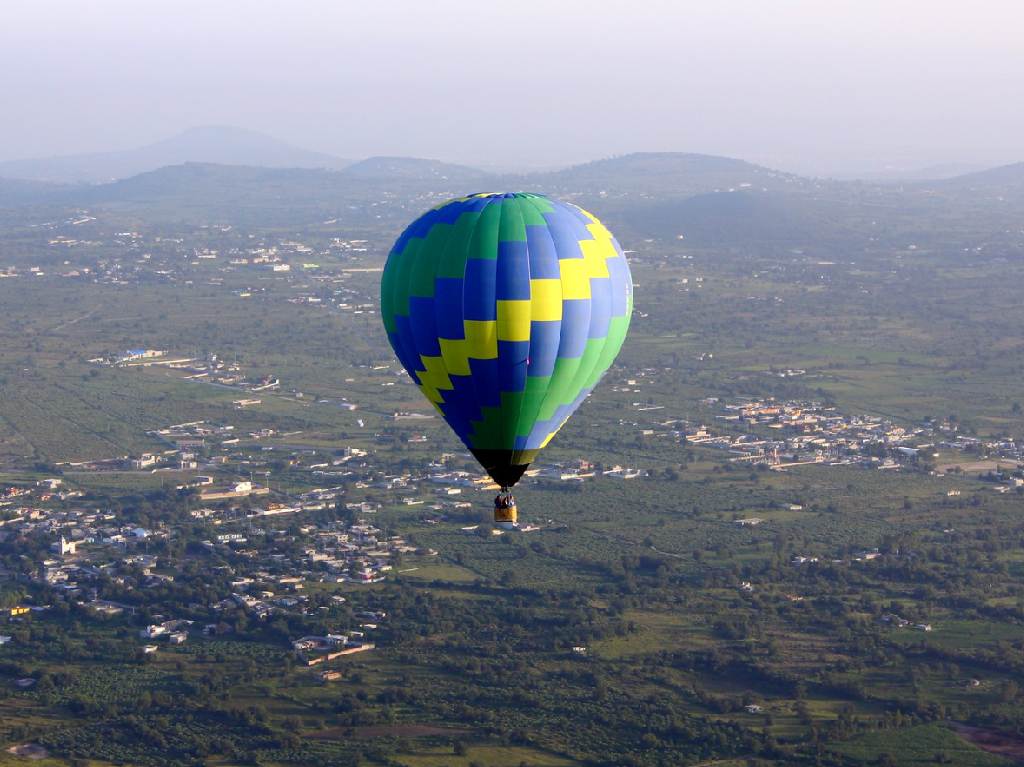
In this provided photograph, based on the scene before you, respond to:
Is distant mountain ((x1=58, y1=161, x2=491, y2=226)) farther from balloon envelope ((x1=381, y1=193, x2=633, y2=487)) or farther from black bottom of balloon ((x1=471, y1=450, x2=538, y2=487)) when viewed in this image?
black bottom of balloon ((x1=471, y1=450, x2=538, y2=487))

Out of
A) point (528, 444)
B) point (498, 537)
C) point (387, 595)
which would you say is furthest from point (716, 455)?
point (528, 444)

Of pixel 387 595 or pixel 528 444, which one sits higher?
pixel 528 444

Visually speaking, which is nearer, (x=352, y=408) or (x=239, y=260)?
(x=352, y=408)

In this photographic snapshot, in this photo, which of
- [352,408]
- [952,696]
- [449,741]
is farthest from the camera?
[352,408]

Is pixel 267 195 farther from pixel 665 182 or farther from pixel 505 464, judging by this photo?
pixel 505 464

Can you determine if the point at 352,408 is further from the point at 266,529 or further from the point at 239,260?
the point at 239,260

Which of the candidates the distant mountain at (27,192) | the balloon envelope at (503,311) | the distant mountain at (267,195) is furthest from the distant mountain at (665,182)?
the balloon envelope at (503,311)

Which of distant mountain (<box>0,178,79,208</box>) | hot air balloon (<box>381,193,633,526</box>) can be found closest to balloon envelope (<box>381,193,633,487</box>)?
hot air balloon (<box>381,193,633,526</box>)

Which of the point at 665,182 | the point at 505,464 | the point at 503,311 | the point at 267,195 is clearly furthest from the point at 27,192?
the point at 503,311
